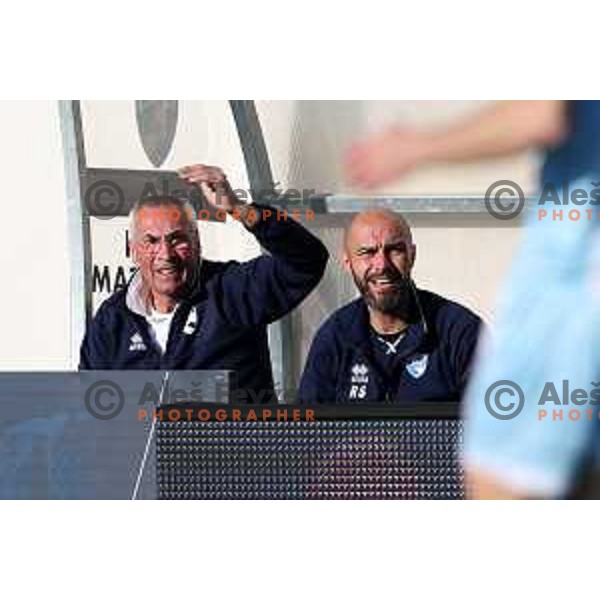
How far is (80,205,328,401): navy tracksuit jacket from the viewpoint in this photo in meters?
8.02

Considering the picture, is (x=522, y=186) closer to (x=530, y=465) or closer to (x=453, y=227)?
(x=453, y=227)

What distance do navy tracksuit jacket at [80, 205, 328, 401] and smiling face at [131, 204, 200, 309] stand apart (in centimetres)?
8

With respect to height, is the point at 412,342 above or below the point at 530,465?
above

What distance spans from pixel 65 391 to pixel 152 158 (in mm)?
1071

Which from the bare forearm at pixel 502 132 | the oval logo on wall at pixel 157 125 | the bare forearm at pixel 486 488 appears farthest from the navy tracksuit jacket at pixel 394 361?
the oval logo on wall at pixel 157 125

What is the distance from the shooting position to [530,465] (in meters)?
7.96

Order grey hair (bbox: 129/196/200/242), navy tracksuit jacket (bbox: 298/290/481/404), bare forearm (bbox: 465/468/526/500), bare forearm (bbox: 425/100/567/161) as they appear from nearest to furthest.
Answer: bare forearm (bbox: 465/468/526/500), bare forearm (bbox: 425/100/567/161), navy tracksuit jacket (bbox: 298/290/481/404), grey hair (bbox: 129/196/200/242)

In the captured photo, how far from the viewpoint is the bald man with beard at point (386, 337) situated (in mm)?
7898

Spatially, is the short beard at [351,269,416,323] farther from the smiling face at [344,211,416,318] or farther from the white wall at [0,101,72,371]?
the white wall at [0,101,72,371]

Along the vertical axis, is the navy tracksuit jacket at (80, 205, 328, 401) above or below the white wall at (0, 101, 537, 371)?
below

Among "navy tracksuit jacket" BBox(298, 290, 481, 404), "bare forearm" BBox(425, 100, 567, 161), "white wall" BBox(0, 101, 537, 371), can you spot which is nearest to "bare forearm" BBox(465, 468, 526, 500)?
"navy tracksuit jacket" BBox(298, 290, 481, 404)

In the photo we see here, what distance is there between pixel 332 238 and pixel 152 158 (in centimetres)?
84

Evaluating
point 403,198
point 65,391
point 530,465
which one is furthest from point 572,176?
point 65,391
